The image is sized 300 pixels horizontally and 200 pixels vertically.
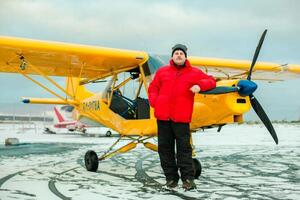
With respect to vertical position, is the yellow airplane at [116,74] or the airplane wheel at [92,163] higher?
the yellow airplane at [116,74]

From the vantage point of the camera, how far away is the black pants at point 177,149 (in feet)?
15.8

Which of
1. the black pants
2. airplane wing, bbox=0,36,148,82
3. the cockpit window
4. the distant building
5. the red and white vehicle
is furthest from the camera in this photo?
the distant building

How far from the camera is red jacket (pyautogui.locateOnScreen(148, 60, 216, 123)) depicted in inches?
187

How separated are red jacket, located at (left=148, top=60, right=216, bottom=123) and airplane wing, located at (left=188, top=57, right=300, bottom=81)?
3.37 meters

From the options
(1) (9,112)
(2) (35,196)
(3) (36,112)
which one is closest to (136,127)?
(2) (35,196)

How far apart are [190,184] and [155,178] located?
147cm

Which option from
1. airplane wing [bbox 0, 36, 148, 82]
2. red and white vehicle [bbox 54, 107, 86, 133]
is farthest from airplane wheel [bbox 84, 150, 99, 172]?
red and white vehicle [bbox 54, 107, 86, 133]

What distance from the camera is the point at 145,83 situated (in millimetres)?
7207

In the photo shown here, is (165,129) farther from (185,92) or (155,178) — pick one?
(155,178)

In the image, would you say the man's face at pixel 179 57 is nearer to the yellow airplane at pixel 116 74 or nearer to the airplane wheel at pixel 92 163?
the yellow airplane at pixel 116 74

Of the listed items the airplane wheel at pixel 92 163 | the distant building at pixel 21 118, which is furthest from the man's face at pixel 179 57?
the distant building at pixel 21 118

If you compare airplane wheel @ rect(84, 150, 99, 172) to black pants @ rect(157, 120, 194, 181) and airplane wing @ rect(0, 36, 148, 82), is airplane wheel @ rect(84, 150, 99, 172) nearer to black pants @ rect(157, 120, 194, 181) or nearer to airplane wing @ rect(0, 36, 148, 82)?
airplane wing @ rect(0, 36, 148, 82)

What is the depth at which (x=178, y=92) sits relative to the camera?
4.74 metres

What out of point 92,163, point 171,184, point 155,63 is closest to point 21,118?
point 92,163
